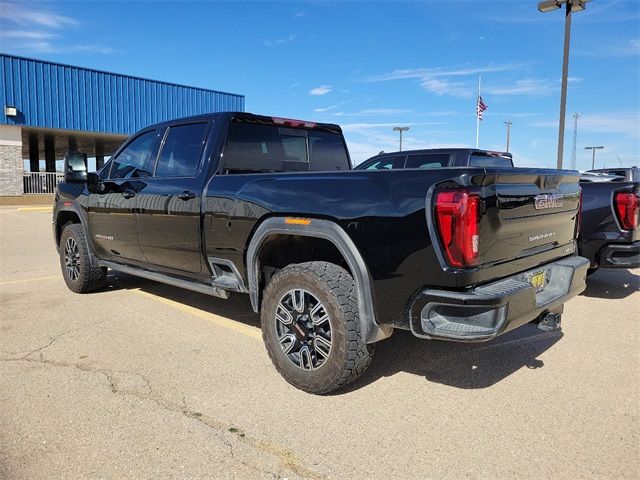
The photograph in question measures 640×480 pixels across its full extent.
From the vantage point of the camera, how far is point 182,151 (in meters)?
4.60

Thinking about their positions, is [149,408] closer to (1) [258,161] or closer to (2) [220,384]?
(2) [220,384]

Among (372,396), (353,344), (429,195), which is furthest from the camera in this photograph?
(372,396)

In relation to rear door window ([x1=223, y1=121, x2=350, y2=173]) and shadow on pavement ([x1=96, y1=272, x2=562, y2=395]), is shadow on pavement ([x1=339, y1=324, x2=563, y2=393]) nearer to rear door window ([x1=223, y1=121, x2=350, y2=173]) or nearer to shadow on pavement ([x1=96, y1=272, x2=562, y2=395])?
shadow on pavement ([x1=96, y1=272, x2=562, y2=395])

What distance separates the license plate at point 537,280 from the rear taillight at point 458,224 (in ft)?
2.48

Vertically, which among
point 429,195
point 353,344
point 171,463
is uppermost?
point 429,195

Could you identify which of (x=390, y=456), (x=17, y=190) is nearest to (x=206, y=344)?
(x=390, y=456)

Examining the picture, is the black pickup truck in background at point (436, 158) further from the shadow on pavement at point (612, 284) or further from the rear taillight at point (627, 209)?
the rear taillight at point (627, 209)

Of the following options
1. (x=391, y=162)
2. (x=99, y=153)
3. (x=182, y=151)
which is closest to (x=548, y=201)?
(x=182, y=151)

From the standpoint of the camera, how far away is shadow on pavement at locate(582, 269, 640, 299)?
6.36 metres

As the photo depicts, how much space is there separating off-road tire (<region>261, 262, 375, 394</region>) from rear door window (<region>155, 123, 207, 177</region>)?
5.27 ft

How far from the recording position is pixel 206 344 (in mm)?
4324

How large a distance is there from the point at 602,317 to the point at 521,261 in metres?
2.78

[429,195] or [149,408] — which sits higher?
[429,195]

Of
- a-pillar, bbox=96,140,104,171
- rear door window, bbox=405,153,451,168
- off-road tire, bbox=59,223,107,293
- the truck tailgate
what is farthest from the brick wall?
the truck tailgate
